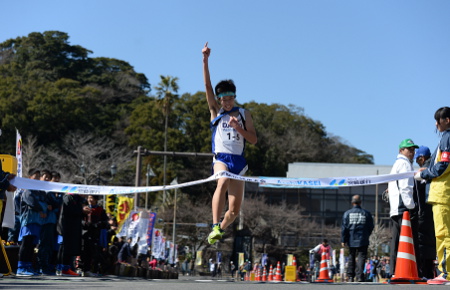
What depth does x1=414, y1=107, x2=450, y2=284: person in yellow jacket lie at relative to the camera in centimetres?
834

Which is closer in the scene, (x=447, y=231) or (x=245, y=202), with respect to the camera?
(x=447, y=231)

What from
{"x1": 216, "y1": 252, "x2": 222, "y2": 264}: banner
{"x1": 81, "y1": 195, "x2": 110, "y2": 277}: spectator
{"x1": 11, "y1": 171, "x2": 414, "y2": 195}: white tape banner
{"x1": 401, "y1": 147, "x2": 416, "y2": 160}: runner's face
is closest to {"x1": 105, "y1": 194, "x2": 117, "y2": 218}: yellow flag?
{"x1": 81, "y1": 195, "x2": 110, "y2": 277}: spectator

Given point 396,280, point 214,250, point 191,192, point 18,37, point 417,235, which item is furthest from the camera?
point 18,37

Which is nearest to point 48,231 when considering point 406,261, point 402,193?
point 402,193

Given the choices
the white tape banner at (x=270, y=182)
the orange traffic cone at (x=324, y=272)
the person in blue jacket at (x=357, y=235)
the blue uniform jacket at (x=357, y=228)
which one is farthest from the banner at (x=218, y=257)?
the white tape banner at (x=270, y=182)

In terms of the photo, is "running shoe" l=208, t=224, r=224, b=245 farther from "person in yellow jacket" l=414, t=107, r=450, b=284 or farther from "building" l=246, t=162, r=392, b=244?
"building" l=246, t=162, r=392, b=244

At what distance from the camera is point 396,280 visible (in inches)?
367

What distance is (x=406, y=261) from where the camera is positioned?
9.48m

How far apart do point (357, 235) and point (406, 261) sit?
3.54 meters

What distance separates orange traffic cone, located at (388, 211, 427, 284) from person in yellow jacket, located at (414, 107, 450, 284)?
79 centimetres

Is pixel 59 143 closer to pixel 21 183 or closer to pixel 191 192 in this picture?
pixel 191 192

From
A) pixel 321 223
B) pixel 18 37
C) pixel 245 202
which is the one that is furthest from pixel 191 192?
pixel 18 37

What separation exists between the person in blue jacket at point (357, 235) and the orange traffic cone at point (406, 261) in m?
3.30

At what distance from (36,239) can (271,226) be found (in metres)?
54.4
